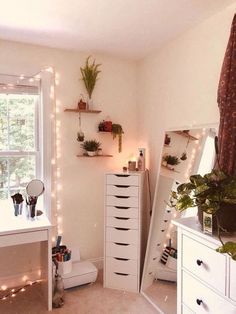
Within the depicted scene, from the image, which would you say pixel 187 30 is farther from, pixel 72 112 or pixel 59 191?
pixel 59 191

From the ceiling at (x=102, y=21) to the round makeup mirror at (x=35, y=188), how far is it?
1.32m

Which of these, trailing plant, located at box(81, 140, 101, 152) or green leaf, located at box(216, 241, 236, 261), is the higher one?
trailing plant, located at box(81, 140, 101, 152)

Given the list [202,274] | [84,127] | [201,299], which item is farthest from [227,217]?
[84,127]

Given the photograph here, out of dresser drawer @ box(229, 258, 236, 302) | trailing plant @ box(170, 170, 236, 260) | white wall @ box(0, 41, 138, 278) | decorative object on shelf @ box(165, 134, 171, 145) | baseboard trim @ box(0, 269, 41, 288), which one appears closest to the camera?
dresser drawer @ box(229, 258, 236, 302)

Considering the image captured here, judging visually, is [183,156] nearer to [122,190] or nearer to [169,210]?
[169,210]

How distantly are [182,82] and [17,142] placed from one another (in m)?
1.67

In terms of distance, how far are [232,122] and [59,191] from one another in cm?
178

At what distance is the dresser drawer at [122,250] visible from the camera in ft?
8.18

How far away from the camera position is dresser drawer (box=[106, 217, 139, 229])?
249 centimetres

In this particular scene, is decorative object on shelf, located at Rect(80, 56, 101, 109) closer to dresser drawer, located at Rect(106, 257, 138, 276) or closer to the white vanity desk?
the white vanity desk

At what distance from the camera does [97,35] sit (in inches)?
91.8

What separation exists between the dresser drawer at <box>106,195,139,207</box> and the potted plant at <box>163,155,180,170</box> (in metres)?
0.44

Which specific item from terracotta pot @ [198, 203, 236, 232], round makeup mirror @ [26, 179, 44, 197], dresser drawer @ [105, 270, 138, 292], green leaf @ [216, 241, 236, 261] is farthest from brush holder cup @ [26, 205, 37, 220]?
green leaf @ [216, 241, 236, 261]

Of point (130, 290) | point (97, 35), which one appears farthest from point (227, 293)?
point (97, 35)
